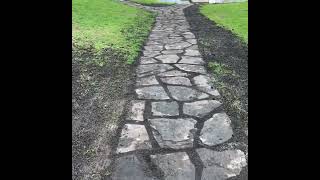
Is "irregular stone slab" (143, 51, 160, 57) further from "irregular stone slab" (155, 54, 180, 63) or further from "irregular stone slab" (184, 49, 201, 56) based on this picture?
"irregular stone slab" (184, 49, 201, 56)

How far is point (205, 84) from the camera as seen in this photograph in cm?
514

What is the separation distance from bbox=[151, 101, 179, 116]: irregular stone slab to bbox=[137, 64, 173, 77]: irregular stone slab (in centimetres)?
146

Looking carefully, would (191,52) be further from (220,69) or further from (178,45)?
(220,69)

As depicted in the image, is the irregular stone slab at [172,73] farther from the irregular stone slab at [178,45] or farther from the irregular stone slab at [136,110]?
the irregular stone slab at [178,45]

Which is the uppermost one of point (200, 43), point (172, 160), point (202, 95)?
point (200, 43)

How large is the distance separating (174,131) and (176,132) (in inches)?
1.1

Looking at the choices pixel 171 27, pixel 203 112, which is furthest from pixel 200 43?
pixel 203 112

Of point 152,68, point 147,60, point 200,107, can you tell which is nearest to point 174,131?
point 200,107

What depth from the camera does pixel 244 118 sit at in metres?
3.95

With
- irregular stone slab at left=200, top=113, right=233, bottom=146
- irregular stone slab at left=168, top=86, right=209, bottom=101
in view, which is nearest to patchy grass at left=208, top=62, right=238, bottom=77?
irregular stone slab at left=168, top=86, right=209, bottom=101

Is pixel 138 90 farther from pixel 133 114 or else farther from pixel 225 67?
pixel 225 67

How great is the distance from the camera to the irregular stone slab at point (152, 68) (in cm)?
580
